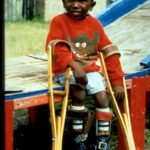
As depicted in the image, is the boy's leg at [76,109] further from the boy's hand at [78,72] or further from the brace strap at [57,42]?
the brace strap at [57,42]

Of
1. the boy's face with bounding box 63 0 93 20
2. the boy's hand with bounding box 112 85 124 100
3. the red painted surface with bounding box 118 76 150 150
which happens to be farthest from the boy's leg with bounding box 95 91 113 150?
the boy's face with bounding box 63 0 93 20

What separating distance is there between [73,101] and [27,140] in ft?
4.72

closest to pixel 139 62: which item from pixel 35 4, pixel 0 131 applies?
pixel 0 131

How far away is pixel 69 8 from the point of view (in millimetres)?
3428

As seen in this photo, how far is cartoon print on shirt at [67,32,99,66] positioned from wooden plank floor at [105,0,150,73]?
646mm

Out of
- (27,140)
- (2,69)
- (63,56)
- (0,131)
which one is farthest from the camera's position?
(27,140)

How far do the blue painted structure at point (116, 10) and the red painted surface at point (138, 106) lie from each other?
6.59 ft

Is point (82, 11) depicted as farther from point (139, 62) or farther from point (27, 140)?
point (27, 140)

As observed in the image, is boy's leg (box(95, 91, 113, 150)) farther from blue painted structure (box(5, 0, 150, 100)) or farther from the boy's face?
blue painted structure (box(5, 0, 150, 100))

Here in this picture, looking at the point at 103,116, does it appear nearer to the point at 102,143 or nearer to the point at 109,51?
the point at 102,143

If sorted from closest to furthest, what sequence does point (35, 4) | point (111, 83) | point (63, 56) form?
point (63, 56), point (111, 83), point (35, 4)

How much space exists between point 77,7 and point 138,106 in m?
1.06

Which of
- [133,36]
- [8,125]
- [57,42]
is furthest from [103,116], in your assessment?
[133,36]

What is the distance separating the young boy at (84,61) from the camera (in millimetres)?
3357
